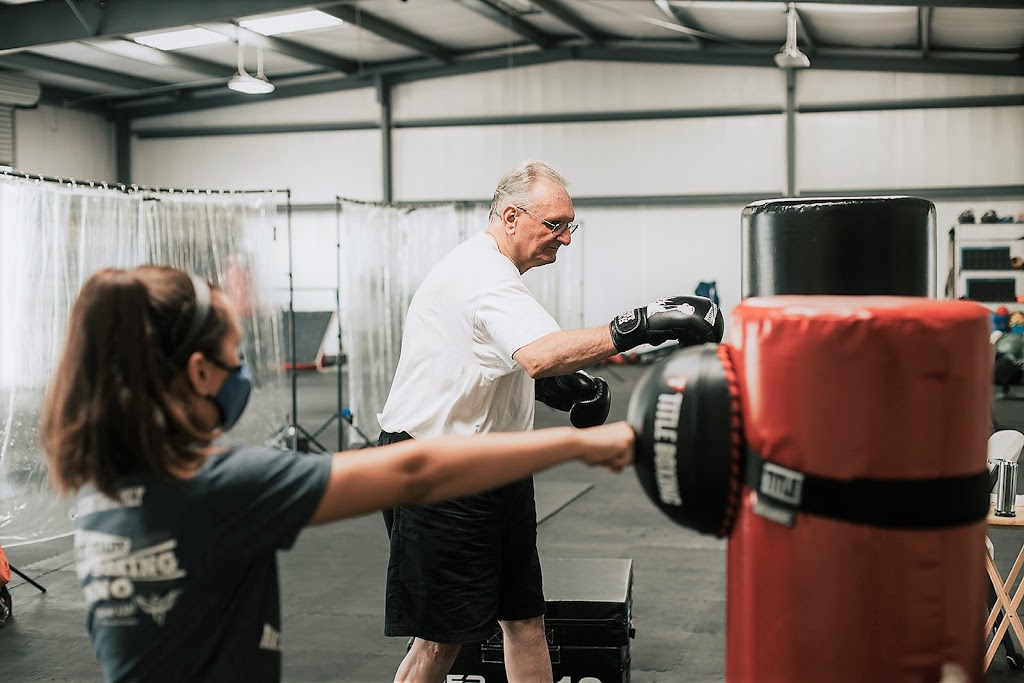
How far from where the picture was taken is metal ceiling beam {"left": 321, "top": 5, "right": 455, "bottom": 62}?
1228 cm

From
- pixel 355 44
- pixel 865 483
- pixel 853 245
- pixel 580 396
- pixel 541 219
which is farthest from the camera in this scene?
pixel 355 44

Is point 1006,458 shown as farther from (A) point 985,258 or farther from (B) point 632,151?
(B) point 632,151

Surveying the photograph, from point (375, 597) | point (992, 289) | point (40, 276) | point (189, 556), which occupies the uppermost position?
point (40, 276)

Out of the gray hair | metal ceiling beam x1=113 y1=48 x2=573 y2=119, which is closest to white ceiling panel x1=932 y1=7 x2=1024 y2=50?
metal ceiling beam x1=113 y1=48 x2=573 y2=119

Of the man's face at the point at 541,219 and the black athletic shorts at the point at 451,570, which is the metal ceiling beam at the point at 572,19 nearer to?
the man's face at the point at 541,219

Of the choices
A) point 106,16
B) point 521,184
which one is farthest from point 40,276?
point 521,184

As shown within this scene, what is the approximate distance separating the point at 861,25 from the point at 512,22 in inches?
177

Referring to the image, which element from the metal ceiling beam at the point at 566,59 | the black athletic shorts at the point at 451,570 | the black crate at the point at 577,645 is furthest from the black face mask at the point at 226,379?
the metal ceiling beam at the point at 566,59

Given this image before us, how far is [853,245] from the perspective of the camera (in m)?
1.92

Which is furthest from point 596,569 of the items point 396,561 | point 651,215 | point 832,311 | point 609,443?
point 651,215

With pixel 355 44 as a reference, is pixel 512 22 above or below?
above

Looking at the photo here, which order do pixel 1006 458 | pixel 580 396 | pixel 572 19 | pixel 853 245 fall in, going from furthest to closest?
pixel 572 19 → pixel 1006 458 → pixel 580 396 → pixel 853 245

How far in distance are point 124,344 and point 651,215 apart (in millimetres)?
14253

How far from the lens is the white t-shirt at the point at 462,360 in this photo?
2518 mm
